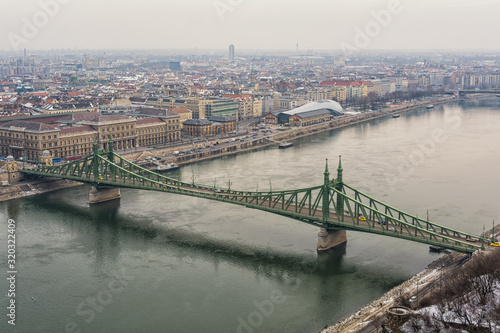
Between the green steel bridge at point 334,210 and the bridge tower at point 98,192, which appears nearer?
the green steel bridge at point 334,210

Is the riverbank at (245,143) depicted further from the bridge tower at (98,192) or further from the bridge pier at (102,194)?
the bridge pier at (102,194)

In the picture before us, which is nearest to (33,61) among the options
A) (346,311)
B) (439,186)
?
(439,186)

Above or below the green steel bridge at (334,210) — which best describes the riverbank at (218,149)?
below

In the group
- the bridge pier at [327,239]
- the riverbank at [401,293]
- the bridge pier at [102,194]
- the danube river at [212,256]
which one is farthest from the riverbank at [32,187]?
the riverbank at [401,293]

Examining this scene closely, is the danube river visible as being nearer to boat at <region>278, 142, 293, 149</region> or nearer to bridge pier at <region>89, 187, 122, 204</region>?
bridge pier at <region>89, 187, 122, 204</region>

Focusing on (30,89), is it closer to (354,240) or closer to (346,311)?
(354,240)

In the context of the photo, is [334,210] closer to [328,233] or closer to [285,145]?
[328,233]

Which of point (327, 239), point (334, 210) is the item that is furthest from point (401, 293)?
point (334, 210)
